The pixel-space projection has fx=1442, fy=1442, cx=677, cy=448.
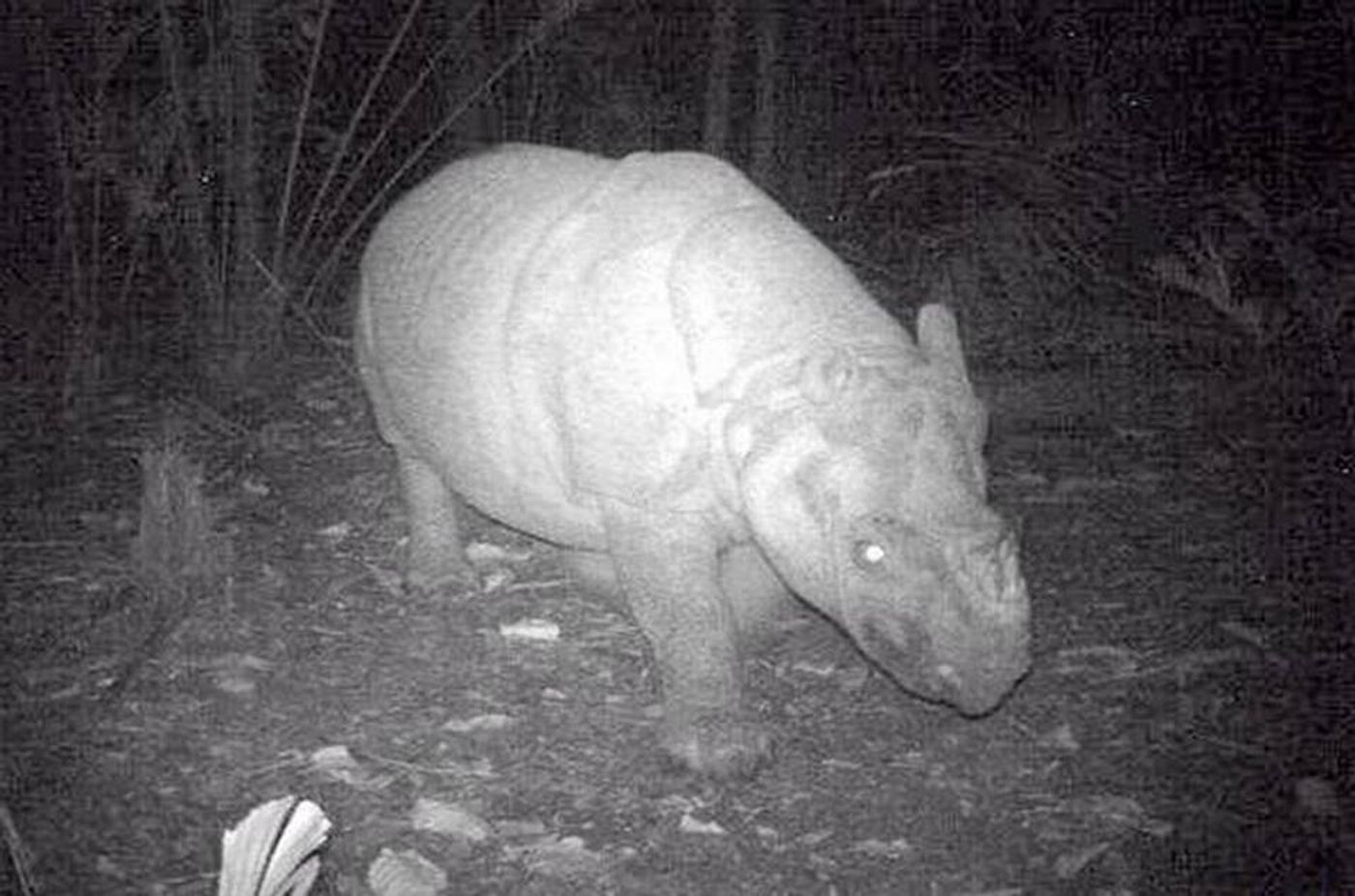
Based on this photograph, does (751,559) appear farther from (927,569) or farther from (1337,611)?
(1337,611)

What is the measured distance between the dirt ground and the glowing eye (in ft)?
2.48

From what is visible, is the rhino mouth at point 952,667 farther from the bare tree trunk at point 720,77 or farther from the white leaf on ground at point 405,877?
the bare tree trunk at point 720,77

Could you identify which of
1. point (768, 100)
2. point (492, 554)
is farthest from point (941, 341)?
point (768, 100)

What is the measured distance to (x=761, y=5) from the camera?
27.4ft

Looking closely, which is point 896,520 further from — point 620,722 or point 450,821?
point 450,821

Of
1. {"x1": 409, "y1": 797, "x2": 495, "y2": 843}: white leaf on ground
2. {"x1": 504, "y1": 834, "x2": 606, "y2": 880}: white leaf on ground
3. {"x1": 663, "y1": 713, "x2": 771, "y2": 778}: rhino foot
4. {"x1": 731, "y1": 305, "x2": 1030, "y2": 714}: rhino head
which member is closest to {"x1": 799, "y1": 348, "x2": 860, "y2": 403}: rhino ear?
{"x1": 731, "y1": 305, "x2": 1030, "y2": 714}: rhino head

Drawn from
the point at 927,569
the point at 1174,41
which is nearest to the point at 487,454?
the point at 927,569

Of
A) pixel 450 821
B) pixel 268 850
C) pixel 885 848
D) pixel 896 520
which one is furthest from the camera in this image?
pixel 450 821

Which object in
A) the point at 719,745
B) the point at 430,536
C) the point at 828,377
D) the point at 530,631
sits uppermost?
the point at 828,377

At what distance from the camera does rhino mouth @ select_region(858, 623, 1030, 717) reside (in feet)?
11.0

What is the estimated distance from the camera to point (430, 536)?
17.1 ft

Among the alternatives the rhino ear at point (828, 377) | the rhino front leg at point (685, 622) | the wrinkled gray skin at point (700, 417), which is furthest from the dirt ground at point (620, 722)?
the rhino ear at point (828, 377)

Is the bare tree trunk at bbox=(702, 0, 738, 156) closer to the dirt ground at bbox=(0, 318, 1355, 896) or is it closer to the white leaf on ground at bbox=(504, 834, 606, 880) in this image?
the dirt ground at bbox=(0, 318, 1355, 896)

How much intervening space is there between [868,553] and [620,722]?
3.87 feet
